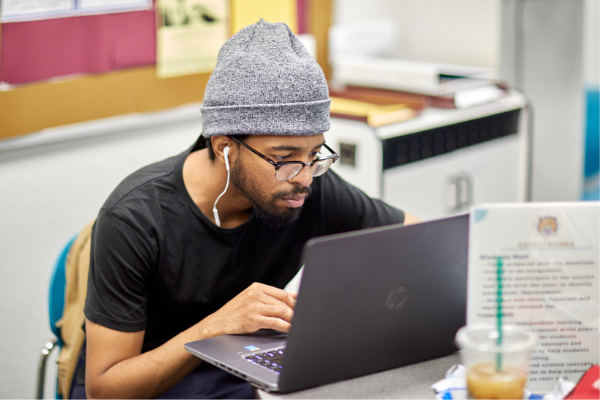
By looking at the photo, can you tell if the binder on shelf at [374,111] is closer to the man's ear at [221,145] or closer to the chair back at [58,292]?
the man's ear at [221,145]

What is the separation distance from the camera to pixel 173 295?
133 centimetres

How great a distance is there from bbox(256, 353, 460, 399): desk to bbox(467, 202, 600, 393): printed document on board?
0.14 metres

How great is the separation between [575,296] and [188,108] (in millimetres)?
1549

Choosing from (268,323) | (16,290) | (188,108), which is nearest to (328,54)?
(188,108)

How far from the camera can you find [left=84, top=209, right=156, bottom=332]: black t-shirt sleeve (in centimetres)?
121

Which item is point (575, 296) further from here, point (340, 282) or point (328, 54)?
point (328, 54)

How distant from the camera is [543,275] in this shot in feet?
3.06

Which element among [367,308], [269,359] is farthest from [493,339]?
[269,359]

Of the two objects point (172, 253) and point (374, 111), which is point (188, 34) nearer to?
point (374, 111)

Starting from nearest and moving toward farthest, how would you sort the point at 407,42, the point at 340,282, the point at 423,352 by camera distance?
1. the point at 340,282
2. the point at 423,352
3. the point at 407,42

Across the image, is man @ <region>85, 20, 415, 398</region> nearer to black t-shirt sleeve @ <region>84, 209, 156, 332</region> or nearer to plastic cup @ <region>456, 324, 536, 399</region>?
black t-shirt sleeve @ <region>84, 209, 156, 332</region>

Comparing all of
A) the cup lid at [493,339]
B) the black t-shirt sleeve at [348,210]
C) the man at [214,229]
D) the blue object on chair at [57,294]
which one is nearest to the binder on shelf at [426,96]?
the black t-shirt sleeve at [348,210]

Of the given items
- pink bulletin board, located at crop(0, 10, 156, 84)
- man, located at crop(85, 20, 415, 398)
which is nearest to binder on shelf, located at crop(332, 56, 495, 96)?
pink bulletin board, located at crop(0, 10, 156, 84)

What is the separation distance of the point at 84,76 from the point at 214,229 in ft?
2.85
